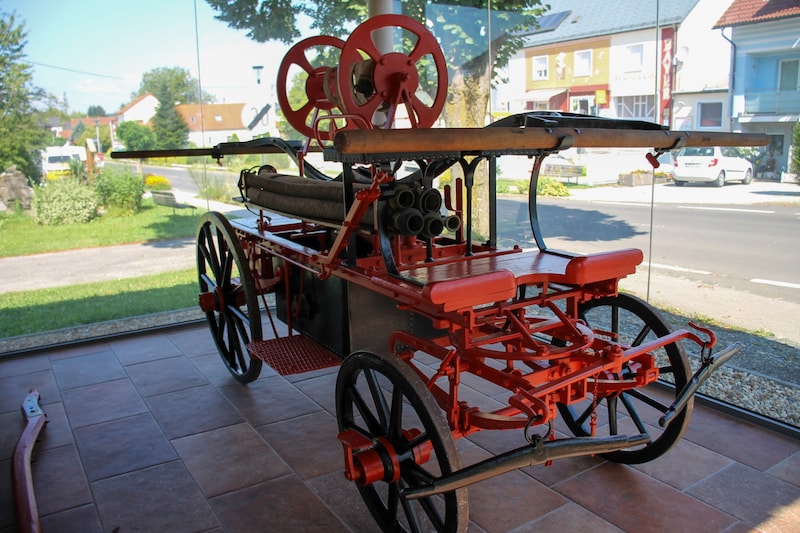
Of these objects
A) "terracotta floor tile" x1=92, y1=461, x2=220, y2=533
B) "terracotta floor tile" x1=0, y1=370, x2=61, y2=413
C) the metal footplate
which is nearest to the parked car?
the metal footplate

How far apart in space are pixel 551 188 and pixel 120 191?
11.9 feet

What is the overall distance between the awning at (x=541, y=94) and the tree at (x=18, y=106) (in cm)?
370

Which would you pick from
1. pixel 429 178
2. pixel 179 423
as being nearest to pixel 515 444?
Answer: pixel 429 178

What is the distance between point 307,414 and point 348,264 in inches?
49.5

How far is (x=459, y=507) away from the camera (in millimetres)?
2150

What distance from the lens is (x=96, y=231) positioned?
5.71m

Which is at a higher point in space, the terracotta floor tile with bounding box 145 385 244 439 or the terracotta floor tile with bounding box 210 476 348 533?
the terracotta floor tile with bounding box 145 385 244 439

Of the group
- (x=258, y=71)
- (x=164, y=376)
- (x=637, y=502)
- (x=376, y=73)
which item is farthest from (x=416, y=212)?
(x=258, y=71)

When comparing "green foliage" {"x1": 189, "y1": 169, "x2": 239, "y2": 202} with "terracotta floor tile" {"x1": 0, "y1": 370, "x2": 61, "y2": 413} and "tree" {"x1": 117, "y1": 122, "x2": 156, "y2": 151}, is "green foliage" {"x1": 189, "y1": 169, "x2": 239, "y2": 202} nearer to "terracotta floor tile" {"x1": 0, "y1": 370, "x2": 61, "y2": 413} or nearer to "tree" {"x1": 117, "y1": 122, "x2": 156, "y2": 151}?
"tree" {"x1": 117, "y1": 122, "x2": 156, "y2": 151}

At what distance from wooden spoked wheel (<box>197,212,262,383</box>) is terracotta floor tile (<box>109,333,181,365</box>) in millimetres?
592

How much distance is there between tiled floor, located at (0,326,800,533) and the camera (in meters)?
2.68

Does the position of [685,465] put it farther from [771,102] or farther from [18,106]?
[18,106]

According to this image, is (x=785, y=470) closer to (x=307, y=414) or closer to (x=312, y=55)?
(x=307, y=414)

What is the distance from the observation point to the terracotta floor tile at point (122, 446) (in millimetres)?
3186
